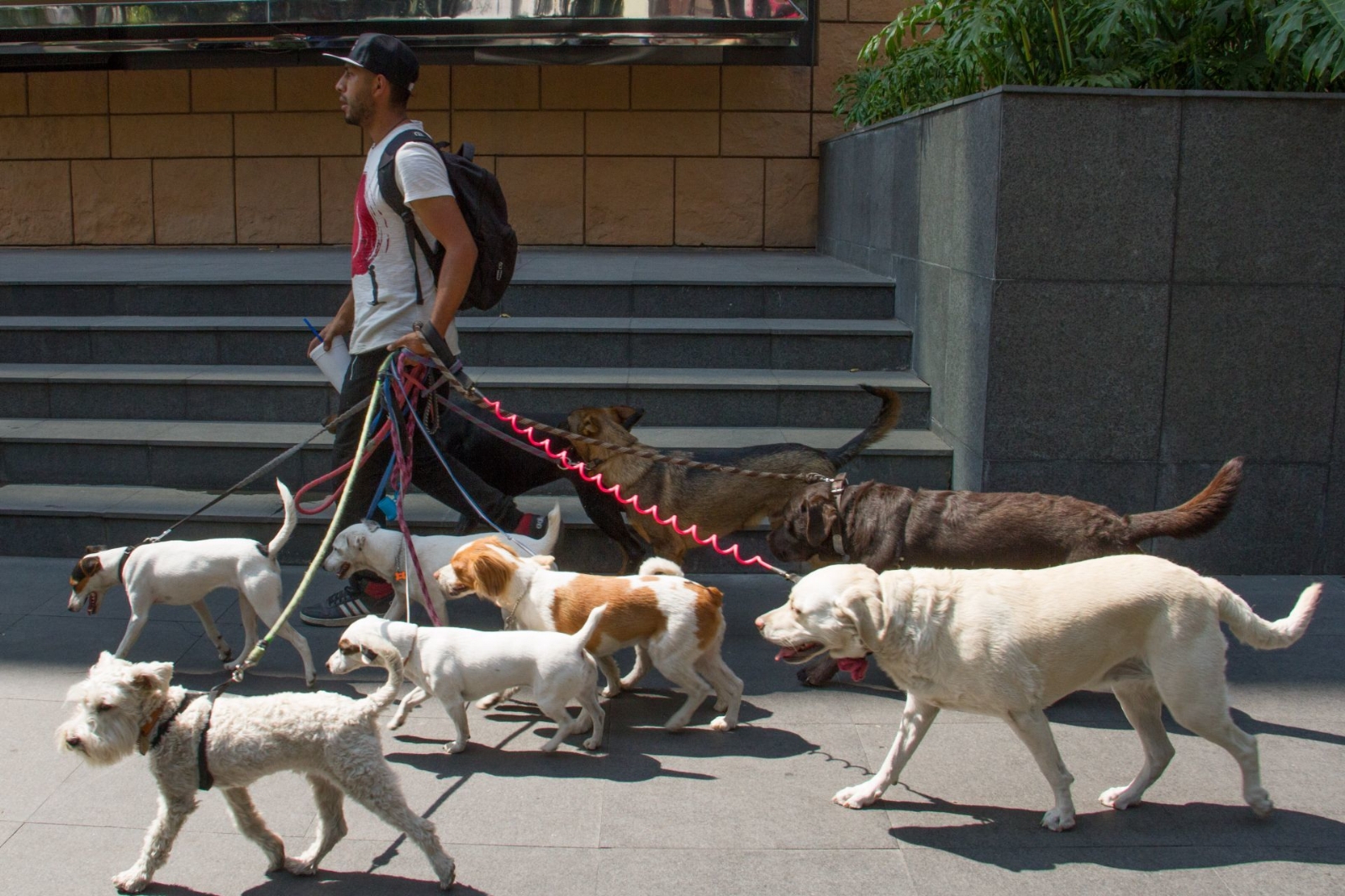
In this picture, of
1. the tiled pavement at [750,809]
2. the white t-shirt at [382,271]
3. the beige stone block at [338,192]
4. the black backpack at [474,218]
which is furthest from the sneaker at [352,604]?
the beige stone block at [338,192]

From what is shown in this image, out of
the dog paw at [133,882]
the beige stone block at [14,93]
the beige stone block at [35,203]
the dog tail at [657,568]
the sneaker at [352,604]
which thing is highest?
the beige stone block at [14,93]

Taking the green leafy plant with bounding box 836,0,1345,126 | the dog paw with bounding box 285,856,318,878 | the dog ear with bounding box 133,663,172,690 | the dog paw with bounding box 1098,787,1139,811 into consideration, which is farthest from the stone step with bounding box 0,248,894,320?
the dog paw with bounding box 285,856,318,878

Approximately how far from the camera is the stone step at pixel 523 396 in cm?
716

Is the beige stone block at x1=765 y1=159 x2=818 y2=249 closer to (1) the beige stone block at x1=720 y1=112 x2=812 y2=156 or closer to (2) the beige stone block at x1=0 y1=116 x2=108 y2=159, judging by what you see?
(1) the beige stone block at x1=720 y1=112 x2=812 y2=156

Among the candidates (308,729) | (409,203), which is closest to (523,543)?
(409,203)

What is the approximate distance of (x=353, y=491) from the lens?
515 cm

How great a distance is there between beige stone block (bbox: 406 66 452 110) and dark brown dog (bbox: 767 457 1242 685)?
299 inches

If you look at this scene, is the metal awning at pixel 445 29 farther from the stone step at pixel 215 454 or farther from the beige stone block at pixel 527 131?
the stone step at pixel 215 454

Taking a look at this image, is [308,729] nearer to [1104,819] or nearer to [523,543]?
[523,543]

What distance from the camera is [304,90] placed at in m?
11.0

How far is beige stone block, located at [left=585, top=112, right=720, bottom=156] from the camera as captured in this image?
35.8 ft

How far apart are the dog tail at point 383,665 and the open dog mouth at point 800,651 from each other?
3.79ft

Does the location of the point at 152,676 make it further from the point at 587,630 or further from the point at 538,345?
the point at 538,345

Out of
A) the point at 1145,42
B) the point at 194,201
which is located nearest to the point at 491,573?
the point at 1145,42
